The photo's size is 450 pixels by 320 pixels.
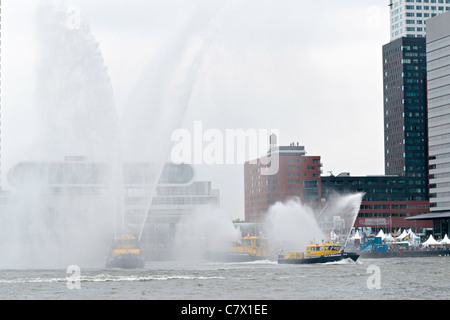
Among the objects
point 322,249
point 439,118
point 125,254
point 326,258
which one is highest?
point 439,118

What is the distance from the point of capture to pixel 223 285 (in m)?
58.3

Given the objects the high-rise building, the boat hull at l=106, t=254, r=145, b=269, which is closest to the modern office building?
the high-rise building

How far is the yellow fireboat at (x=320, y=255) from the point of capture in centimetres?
8856

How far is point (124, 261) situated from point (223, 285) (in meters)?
20.3

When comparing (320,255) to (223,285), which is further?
(320,255)

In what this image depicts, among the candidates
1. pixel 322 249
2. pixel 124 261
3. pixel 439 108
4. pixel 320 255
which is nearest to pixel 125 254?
pixel 124 261

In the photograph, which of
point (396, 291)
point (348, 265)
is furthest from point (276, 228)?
point (396, 291)

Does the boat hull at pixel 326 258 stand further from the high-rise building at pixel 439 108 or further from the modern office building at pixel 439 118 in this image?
the high-rise building at pixel 439 108

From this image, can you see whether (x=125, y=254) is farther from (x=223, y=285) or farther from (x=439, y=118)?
(x=439, y=118)

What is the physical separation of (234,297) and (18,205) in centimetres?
4778

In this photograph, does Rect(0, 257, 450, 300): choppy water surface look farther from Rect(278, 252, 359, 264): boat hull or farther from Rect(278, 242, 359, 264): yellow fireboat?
Rect(278, 242, 359, 264): yellow fireboat

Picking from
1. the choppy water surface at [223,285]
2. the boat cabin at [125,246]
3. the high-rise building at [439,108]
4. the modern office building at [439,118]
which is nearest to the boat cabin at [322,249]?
the choppy water surface at [223,285]
